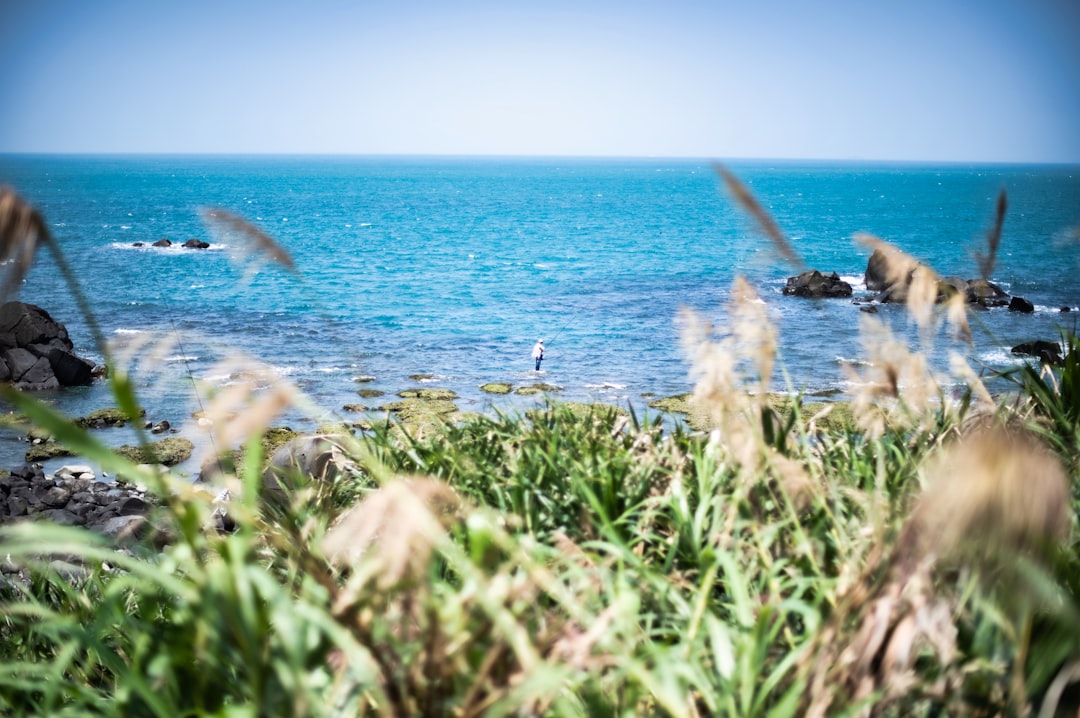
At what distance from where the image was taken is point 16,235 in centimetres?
204

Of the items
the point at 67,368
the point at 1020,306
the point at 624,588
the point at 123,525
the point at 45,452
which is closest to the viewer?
the point at 624,588

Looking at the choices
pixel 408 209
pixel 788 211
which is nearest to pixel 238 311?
pixel 408 209

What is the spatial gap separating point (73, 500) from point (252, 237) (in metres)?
14.3

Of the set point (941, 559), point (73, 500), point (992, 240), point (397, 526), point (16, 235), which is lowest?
point (73, 500)

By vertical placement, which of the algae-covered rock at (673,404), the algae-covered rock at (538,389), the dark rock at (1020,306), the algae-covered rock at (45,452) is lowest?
the algae-covered rock at (45,452)

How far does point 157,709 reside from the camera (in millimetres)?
1858

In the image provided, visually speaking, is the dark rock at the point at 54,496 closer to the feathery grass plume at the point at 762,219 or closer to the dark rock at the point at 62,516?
the dark rock at the point at 62,516

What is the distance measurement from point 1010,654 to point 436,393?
20613mm

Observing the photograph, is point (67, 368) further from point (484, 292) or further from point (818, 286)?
point (818, 286)

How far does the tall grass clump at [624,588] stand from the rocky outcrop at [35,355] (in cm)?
2384

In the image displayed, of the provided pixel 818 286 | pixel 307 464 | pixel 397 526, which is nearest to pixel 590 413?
pixel 397 526

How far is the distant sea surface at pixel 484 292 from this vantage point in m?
22.5

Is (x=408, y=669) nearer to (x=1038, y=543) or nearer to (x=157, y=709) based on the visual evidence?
(x=157, y=709)

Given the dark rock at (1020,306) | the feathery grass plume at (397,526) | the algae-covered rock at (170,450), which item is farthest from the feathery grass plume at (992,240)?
the dark rock at (1020,306)
